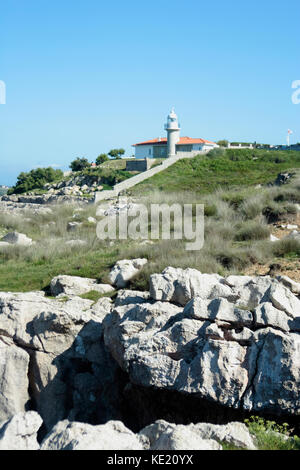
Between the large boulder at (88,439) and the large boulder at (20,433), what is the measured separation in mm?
166

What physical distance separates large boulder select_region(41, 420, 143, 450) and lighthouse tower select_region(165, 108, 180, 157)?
150 ft

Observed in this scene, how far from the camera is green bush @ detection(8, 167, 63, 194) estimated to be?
56338 mm

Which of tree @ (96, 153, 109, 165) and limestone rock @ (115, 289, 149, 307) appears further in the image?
tree @ (96, 153, 109, 165)

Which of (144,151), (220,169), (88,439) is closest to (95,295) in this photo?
(88,439)

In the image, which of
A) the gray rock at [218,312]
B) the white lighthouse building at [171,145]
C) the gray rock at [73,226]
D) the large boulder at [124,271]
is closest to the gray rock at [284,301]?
Answer: the gray rock at [218,312]

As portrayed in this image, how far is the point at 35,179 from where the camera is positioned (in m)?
57.6

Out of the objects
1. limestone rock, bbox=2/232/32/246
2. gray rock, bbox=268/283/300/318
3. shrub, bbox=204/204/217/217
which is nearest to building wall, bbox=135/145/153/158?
shrub, bbox=204/204/217/217

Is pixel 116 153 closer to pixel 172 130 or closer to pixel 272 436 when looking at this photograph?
pixel 172 130

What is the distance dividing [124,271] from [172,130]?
39952 millimetres

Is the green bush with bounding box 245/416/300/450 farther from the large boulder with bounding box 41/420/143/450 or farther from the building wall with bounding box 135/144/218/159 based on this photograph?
the building wall with bounding box 135/144/218/159

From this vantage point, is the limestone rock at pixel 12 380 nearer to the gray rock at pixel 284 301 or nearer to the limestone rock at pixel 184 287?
the limestone rock at pixel 184 287
